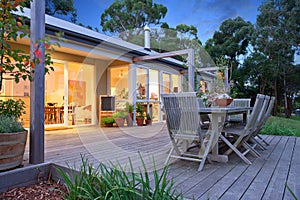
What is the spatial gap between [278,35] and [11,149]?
48.8 ft

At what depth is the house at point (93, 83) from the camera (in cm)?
643

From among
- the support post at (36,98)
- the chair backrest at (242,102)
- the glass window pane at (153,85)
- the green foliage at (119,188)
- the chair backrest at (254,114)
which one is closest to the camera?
the green foliage at (119,188)

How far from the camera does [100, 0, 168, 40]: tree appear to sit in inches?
734

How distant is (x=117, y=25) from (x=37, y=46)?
57.7 ft

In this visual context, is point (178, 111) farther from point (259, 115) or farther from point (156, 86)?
point (156, 86)

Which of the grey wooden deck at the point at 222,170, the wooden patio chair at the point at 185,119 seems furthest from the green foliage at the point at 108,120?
the wooden patio chair at the point at 185,119

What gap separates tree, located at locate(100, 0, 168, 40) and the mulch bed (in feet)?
58.3

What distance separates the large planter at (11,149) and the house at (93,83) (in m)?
4.02

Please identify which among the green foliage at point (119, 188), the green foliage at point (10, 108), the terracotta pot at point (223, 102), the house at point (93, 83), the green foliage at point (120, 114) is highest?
the house at point (93, 83)

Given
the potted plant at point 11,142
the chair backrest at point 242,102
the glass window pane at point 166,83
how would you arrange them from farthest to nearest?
the glass window pane at point 166,83 → the chair backrest at point 242,102 → the potted plant at point 11,142

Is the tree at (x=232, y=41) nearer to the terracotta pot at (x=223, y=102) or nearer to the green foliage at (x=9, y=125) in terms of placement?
the terracotta pot at (x=223, y=102)

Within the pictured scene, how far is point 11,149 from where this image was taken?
7.00 feet

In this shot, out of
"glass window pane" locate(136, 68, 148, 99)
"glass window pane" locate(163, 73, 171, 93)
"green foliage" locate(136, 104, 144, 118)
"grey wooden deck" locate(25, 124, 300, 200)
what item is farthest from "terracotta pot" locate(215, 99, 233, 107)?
"glass window pane" locate(163, 73, 171, 93)

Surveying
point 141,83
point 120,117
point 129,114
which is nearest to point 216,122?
point 120,117
